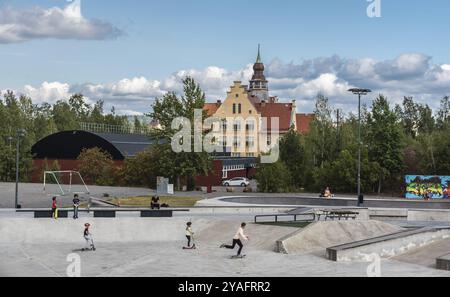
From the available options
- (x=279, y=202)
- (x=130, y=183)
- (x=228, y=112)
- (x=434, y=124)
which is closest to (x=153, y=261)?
(x=279, y=202)

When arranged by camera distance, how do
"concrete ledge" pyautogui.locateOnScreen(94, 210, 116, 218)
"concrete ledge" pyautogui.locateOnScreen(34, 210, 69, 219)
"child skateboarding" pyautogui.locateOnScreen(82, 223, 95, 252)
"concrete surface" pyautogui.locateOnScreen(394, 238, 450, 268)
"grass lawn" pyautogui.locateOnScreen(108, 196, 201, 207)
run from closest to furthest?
"concrete surface" pyautogui.locateOnScreen(394, 238, 450, 268) < "child skateboarding" pyautogui.locateOnScreen(82, 223, 95, 252) < "concrete ledge" pyautogui.locateOnScreen(34, 210, 69, 219) < "concrete ledge" pyautogui.locateOnScreen(94, 210, 116, 218) < "grass lawn" pyautogui.locateOnScreen(108, 196, 201, 207)

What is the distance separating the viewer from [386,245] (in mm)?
26141

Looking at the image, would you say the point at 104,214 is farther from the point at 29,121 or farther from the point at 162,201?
the point at 29,121

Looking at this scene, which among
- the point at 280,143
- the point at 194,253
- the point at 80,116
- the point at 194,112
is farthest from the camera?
the point at 80,116

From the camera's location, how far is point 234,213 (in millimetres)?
39656

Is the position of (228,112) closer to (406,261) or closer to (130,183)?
(130,183)

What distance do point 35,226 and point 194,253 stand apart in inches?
348

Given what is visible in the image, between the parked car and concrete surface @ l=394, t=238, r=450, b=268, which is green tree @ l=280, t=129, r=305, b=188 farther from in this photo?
concrete surface @ l=394, t=238, r=450, b=268

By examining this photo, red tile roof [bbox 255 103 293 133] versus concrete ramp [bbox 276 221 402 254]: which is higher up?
red tile roof [bbox 255 103 293 133]

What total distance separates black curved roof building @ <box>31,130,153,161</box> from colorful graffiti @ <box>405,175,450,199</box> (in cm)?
2997

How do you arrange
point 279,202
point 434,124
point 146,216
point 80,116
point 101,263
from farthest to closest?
point 80,116 → point 434,124 → point 279,202 → point 146,216 → point 101,263

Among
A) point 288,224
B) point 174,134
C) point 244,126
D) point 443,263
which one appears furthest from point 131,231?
point 244,126

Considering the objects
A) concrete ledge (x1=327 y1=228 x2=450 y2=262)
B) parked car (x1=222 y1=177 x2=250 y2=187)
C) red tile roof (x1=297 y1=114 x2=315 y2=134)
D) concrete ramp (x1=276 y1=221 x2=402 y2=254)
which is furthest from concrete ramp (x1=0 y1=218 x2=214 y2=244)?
red tile roof (x1=297 y1=114 x2=315 y2=134)

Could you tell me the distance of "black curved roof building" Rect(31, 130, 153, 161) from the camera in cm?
7100
